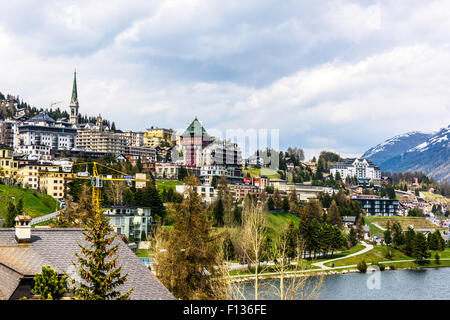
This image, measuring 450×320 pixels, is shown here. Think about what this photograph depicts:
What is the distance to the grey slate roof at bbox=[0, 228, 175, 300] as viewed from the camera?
17.0m

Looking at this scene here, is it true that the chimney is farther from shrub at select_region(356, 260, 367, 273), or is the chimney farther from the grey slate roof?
shrub at select_region(356, 260, 367, 273)

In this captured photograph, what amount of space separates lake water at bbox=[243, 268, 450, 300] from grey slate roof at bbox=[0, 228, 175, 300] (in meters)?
33.0

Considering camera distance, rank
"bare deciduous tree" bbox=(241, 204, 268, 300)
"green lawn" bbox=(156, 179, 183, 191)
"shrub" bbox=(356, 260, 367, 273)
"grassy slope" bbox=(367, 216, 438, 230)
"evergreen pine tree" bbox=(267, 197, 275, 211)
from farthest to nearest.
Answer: "grassy slope" bbox=(367, 216, 438, 230) < "green lawn" bbox=(156, 179, 183, 191) < "evergreen pine tree" bbox=(267, 197, 275, 211) < "shrub" bbox=(356, 260, 367, 273) < "bare deciduous tree" bbox=(241, 204, 268, 300)

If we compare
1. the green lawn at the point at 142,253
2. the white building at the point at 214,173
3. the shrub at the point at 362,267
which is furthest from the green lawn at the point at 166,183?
the shrub at the point at 362,267

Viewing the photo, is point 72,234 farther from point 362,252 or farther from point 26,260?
point 362,252

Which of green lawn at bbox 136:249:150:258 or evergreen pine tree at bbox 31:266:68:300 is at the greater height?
evergreen pine tree at bbox 31:266:68:300

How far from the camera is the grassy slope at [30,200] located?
83.3 metres

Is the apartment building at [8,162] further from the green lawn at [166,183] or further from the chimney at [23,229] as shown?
the chimney at [23,229]

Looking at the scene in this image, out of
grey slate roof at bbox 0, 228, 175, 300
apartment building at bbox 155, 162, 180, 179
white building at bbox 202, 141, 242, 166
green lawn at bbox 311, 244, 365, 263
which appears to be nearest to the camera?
grey slate roof at bbox 0, 228, 175, 300

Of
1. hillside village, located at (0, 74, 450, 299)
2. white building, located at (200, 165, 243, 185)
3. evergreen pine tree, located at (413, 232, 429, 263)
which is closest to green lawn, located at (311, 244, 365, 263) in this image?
hillside village, located at (0, 74, 450, 299)

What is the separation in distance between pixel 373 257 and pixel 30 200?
64625mm

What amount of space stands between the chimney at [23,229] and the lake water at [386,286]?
34.5m

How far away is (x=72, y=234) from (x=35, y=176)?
109m

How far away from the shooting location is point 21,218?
18.4 meters
